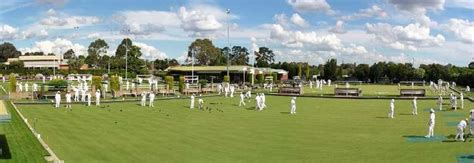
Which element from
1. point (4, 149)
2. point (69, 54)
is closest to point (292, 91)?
point (4, 149)

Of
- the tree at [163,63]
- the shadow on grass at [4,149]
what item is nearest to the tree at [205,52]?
the tree at [163,63]

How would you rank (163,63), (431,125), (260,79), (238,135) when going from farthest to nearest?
(163,63), (260,79), (238,135), (431,125)

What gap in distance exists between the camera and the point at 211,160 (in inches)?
741

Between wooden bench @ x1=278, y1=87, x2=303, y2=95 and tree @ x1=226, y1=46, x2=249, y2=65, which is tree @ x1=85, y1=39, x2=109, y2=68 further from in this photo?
wooden bench @ x1=278, y1=87, x2=303, y2=95

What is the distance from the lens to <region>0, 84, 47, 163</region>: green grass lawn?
18250 millimetres

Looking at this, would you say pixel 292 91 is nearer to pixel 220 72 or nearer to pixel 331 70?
pixel 220 72

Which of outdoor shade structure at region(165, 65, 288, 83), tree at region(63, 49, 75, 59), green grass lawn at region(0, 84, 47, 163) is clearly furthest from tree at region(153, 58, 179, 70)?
Result: green grass lawn at region(0, 84, 47, 163)

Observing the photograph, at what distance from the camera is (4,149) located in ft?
65.2

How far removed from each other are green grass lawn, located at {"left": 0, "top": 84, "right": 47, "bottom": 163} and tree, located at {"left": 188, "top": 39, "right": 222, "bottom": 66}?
117194mm

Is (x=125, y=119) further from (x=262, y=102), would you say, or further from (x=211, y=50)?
(x=211, y=50)

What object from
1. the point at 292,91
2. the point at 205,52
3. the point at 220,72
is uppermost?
the point at 205,52

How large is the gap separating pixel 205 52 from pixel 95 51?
3117cm

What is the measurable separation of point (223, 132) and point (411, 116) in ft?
51.8

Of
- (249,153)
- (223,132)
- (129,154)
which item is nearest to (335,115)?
(223,132)
